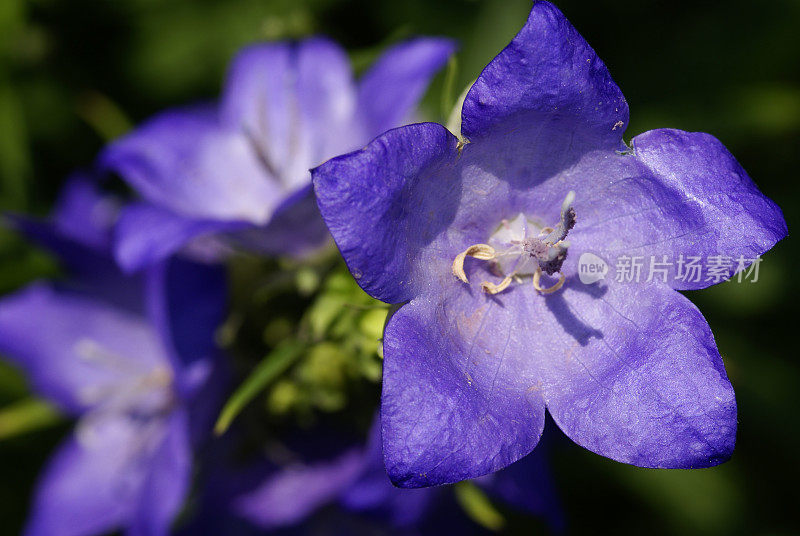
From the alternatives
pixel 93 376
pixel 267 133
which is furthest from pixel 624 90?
pixel 93 376

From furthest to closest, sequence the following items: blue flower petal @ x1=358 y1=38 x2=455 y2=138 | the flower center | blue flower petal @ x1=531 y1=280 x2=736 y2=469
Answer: blue flower petal @ x1=358 y1=38 x2=455 y2=138 < the flower center < blue flower petal @ x1=531 y1=280 x2=736 y2=469

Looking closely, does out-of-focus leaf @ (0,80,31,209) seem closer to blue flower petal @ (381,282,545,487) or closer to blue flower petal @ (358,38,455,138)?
blue flower petal @ (358,38,455,138)

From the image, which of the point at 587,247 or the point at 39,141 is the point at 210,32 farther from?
the point at 587,247

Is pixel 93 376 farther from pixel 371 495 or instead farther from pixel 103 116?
pixel 371 495

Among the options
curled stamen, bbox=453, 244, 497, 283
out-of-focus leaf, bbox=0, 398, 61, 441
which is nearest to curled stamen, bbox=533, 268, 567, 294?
curled stamen, bbox=453, 244, 497, 283

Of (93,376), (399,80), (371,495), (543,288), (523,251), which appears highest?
(399,80)

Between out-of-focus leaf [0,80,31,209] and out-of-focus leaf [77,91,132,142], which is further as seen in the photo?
out-of-focus leaf [0,80,31,209]
